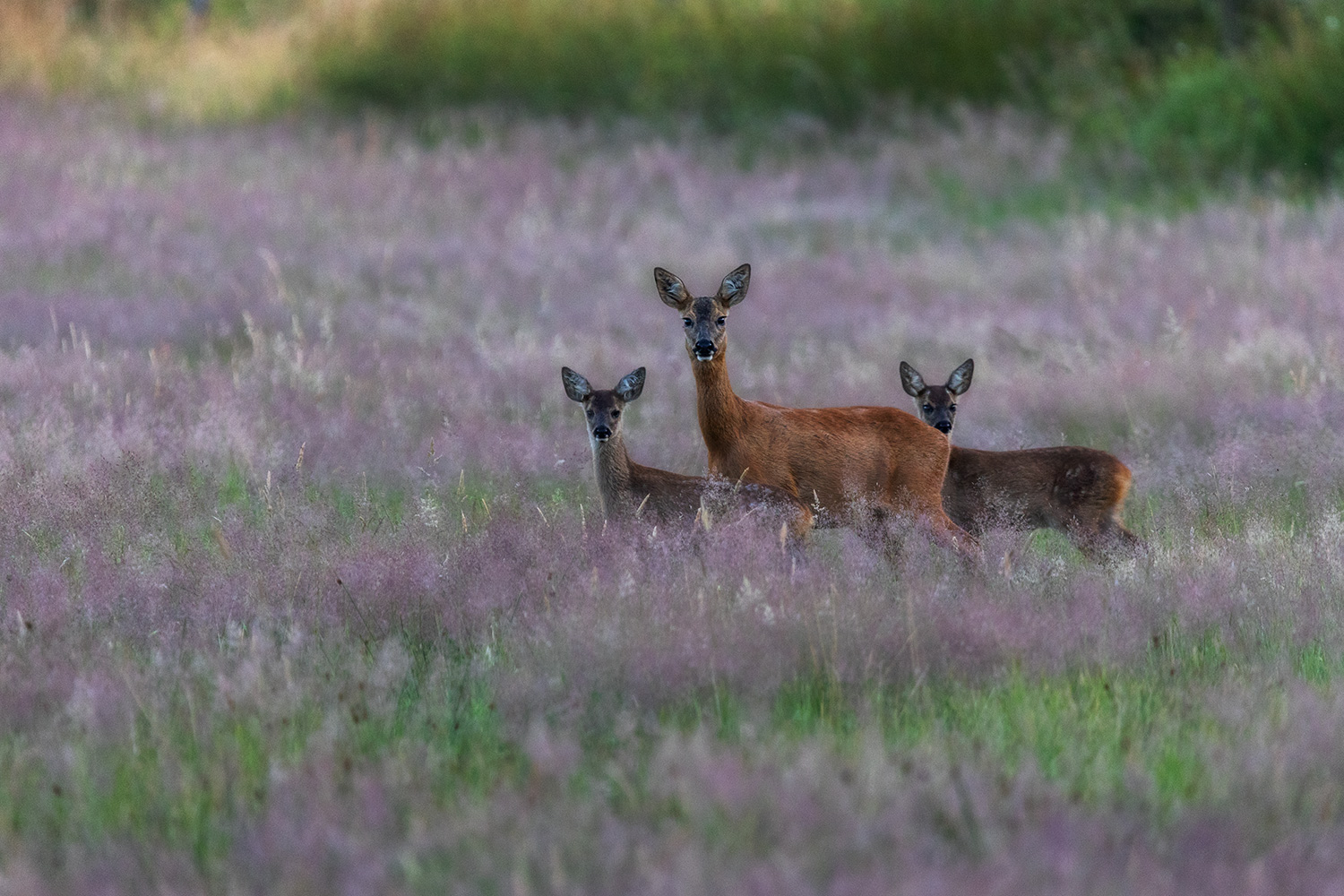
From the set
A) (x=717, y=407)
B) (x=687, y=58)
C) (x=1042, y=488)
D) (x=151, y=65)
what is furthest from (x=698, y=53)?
(x=717, y=407)

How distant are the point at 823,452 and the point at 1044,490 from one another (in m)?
1.21

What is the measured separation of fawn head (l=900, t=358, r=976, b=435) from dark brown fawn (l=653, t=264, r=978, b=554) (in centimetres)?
80

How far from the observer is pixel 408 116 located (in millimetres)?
22891

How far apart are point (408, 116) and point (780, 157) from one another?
518 cm

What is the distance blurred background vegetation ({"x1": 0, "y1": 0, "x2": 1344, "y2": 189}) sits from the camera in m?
21.3

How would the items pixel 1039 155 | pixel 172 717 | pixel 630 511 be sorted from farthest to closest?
pixel 1039 155
pixel 630 511
pixel 172 717

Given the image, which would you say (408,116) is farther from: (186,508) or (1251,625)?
(1251,625)

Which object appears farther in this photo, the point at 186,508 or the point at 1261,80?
the point at 1261,80

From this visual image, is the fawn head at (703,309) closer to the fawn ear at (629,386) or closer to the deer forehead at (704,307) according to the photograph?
the deer forehead at (704,307)

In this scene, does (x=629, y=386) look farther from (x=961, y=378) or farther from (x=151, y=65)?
(x=151, y=65)

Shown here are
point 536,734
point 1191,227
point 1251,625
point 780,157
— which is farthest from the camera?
point 780,157

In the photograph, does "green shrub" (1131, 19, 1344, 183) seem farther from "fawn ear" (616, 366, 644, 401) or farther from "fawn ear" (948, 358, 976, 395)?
"fawn ear" (616, 366, 644, 401)

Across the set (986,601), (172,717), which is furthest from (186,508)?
(986,601)

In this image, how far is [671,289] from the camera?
7.47 meters
